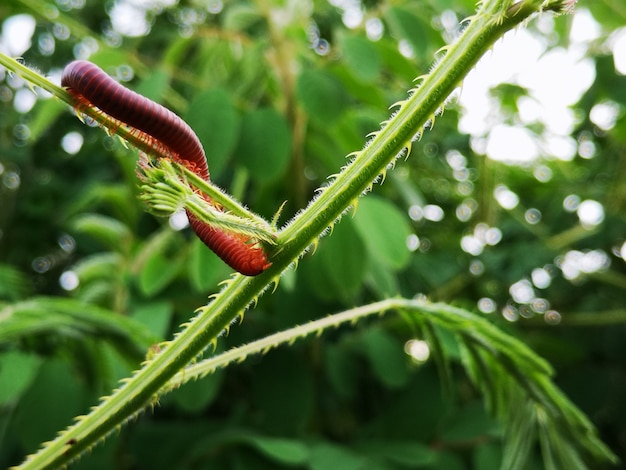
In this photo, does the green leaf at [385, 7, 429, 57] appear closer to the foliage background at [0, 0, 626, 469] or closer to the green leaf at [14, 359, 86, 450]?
the foliage background at [0, 0, 626, 469]

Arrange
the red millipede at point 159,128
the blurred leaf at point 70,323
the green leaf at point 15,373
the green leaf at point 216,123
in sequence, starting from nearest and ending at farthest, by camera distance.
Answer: the red millipede at point 159,128, the blurred leaf at point 70,323, the green leaf at point 15,373, the green leaf at point 216,123

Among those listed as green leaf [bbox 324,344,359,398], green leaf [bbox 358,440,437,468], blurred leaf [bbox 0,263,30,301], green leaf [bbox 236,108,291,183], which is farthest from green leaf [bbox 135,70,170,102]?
green leaf [bbox 358,440,437,468]

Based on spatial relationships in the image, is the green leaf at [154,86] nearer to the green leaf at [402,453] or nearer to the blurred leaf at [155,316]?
the blurred leaf at [155,316]

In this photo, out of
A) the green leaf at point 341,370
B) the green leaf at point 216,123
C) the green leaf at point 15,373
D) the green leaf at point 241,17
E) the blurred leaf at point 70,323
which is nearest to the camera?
the blurred leaf at point 70,323

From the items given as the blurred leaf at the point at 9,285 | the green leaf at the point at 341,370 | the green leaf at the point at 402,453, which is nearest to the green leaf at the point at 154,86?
the blurred leaf at the point at 9,285

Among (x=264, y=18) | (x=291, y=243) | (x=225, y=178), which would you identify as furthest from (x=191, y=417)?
(x=291, y=243)

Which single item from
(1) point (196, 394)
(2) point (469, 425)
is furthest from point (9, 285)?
(2) point (469, 425)

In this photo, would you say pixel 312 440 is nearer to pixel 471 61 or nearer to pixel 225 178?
pixel 225 178
